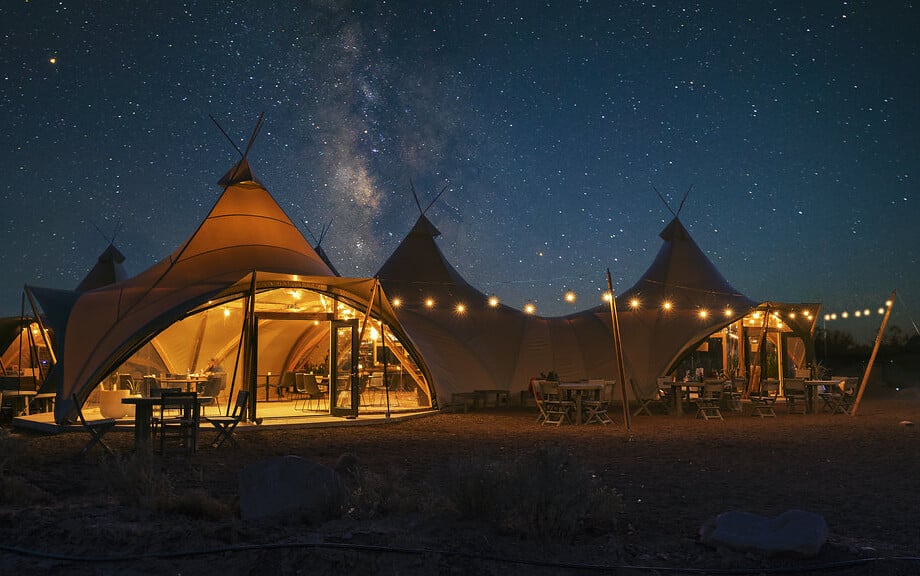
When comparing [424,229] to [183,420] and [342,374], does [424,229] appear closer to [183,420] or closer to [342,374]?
[342,374]

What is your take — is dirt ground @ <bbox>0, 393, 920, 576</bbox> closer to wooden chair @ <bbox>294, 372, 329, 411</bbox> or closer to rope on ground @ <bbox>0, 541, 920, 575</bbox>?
rope on ground @ <bbox>0, 541, 920, 575</bbox>

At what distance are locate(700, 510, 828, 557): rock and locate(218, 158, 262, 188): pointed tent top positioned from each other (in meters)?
11.4

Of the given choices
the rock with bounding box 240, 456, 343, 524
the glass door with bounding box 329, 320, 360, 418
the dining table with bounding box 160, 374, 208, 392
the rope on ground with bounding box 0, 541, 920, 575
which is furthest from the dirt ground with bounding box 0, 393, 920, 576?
the dining table with bounding box 160, 374, 208, 392

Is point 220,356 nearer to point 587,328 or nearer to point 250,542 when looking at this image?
point 587,328

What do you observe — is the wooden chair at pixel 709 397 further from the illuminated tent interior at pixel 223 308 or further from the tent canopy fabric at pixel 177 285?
the tent canopy fabric at pixel 177 285

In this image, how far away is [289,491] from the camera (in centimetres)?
502

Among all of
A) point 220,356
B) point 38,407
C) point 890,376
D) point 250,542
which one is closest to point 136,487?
point 250,542

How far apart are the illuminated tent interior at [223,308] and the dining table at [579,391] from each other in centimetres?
309

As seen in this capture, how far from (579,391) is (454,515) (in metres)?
8.47

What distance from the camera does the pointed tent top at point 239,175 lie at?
13922mm

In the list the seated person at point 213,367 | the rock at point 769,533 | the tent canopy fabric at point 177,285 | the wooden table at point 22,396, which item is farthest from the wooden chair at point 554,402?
the wooden table at point 22,396

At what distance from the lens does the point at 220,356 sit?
17.2 m

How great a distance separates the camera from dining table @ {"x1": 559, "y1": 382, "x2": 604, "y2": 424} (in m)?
12.6

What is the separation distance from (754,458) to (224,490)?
5.59 meters
